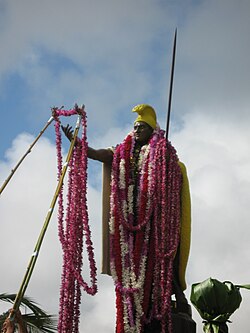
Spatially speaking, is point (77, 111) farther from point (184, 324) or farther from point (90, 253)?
point (184, 324)

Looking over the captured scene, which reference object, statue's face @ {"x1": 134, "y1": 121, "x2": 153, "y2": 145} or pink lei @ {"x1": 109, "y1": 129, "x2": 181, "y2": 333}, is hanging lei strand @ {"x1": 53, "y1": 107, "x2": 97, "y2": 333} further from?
statue's face @ {"x1": 134, "y1": 121, "x2": 153, "y2": 145}

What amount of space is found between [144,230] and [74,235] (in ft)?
2.98

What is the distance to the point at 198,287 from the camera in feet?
21.1

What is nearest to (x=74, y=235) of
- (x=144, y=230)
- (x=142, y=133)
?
(x=144, y=230)

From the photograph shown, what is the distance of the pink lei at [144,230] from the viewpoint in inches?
299

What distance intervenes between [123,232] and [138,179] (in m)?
0.77

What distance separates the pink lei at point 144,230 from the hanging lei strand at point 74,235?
0.43 meters

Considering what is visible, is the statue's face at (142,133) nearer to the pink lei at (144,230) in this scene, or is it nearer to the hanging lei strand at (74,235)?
the pink lei at (144,230)

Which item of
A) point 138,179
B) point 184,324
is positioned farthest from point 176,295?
point 138,179

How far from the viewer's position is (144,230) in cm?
793

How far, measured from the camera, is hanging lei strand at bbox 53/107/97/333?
755cm

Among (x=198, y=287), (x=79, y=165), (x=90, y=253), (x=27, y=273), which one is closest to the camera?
(x=27, y=273)

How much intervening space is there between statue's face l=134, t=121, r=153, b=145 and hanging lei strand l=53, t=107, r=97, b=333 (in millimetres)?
799

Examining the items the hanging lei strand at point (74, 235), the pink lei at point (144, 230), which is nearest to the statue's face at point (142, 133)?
the pink lei at point (144, 230)
